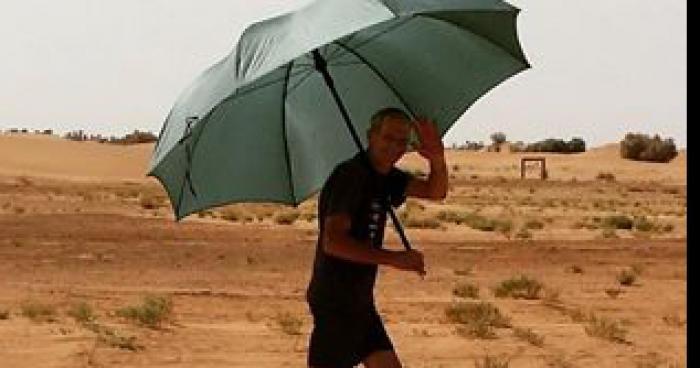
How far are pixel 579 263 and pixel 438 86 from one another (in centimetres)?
1987

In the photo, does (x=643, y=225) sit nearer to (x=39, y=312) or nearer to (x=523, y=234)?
(x=523, y=234)

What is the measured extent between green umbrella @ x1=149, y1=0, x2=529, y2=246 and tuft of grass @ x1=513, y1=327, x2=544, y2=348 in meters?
7.33

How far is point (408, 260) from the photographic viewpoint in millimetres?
5441

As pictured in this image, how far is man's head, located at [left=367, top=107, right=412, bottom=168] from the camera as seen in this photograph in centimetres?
563

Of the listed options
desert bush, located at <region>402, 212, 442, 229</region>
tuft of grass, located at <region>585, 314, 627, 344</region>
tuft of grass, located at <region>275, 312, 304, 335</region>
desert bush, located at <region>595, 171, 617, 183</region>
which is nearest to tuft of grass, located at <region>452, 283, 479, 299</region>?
tuft of grass, located at <region>585, 314, 627, 344</region>

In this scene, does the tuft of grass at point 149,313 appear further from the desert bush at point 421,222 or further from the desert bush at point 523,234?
the desert bush at point 421,222

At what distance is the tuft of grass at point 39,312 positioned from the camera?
49.9 feet

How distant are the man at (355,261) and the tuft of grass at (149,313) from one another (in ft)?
30.5

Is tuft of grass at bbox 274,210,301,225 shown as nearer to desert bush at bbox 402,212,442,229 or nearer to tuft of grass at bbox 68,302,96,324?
desert bush at bbox 402,212,442,229

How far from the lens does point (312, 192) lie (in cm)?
664

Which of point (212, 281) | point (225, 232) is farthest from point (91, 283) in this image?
point (225, 232)

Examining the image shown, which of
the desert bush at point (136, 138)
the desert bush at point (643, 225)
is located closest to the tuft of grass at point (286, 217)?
the desert bush at point (643, 225)

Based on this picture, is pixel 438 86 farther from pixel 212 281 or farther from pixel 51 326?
pixel 212 281
